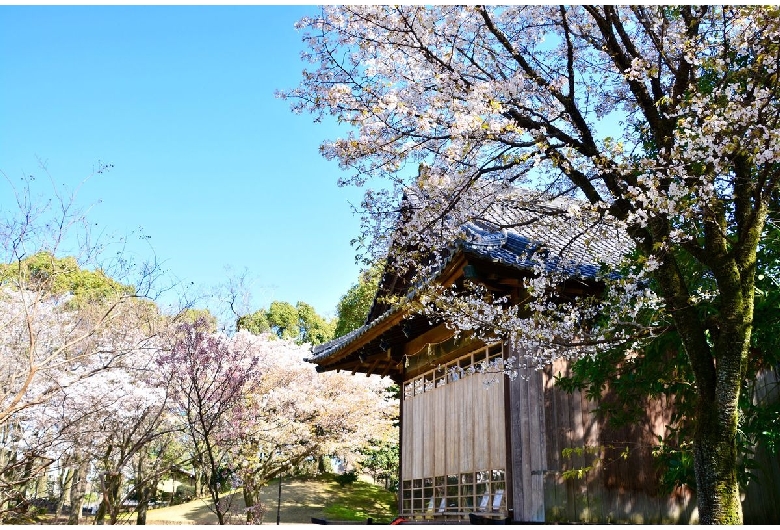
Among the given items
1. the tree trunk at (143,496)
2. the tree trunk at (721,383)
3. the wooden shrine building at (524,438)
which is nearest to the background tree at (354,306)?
the tree trunk at (143,496)

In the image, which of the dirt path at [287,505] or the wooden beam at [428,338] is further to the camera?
the dirt path at [287,505]

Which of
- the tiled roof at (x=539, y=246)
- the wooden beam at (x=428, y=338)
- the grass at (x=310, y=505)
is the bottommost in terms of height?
the grass at (x=310, y=505)

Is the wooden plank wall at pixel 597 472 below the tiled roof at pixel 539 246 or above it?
below

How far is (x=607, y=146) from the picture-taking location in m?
3.99

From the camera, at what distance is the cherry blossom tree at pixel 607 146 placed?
Result: 3.71m

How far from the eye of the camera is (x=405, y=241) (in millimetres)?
5703

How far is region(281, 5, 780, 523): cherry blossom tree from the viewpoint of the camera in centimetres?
371

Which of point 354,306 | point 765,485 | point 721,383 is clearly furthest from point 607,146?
point 354,306

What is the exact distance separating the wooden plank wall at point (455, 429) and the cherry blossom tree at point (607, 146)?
1896 millimetres

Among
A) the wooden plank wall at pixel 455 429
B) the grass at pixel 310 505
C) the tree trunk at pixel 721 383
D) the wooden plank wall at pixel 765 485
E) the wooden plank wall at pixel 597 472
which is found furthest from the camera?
the grass at pixel 310 505

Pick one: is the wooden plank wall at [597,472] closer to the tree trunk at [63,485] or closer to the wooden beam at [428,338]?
the wooden beam at [428,338]

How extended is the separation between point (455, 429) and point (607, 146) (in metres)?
4.96

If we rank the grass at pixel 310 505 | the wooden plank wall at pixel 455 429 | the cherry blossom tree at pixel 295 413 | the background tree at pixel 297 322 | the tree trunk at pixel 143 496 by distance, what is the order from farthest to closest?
the background tree at pixel 297 322, the grass at pixel 310 505, the cherry blossom tree at pixel 295 413, the tree trunk at pixel 143 496, the wooden plank wall at pixel 455 429

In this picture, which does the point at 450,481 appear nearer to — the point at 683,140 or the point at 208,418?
the point at 208,418
